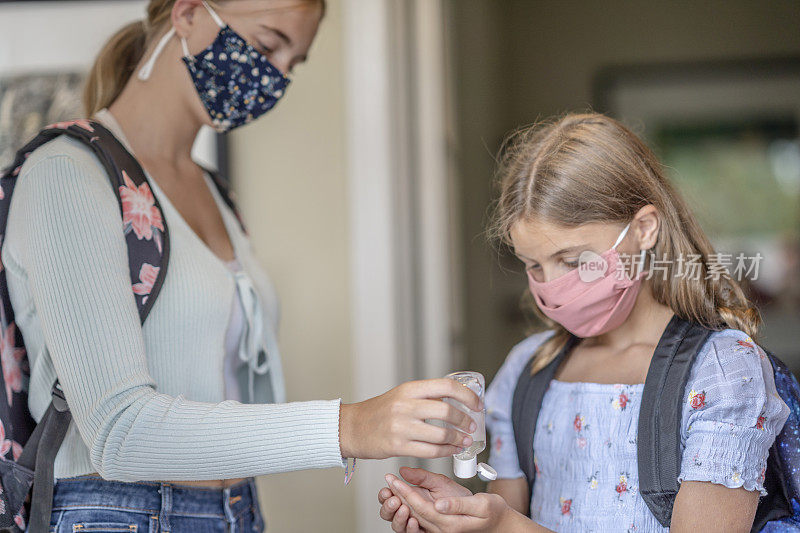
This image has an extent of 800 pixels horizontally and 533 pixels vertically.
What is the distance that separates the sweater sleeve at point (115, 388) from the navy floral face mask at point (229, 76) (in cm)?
32

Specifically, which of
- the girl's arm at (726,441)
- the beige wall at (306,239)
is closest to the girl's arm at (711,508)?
the girl's arm at (726,441)

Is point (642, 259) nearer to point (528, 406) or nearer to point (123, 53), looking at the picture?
point (528, 406)

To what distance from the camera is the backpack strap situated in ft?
3.43

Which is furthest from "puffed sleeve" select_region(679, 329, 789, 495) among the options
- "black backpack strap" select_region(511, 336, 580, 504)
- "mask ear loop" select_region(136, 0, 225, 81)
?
"mask ear loop" select_region(136, 0, 225, 81)

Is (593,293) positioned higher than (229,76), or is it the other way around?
(229,76)

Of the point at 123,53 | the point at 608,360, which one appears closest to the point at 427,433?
the point at 608,360

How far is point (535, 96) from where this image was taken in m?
4.14

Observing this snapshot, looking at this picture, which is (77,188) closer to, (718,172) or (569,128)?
(569,128)

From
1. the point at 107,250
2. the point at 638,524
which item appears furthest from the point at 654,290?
the point at 107,250

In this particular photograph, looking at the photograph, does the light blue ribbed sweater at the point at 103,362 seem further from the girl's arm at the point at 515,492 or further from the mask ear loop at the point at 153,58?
the girl's arm at the point at 515,492

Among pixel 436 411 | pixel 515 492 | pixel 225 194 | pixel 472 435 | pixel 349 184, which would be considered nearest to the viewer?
pixel 436 411

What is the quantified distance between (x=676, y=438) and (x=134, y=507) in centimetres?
75

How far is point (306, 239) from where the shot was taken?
2074 millimetres

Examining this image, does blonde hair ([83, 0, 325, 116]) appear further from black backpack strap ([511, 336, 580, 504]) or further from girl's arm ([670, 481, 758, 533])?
girl's arm ([670, 481, 758, 533])
